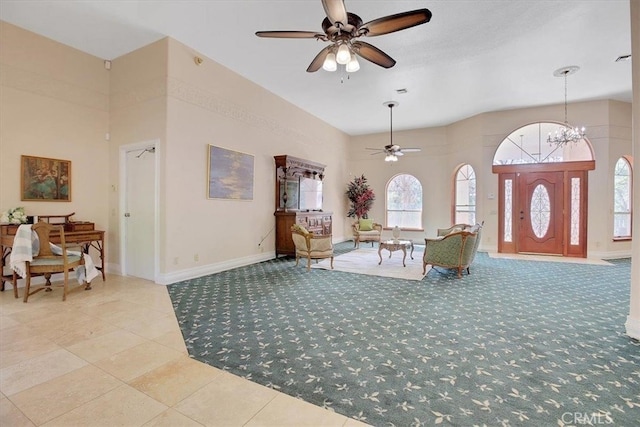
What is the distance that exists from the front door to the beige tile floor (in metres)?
8.13

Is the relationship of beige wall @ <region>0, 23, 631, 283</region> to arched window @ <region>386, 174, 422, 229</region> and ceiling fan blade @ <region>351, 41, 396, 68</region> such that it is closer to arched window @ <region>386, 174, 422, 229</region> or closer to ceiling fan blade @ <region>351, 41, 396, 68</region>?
ceiling fan blade @ <region>351, 41, 396, 68</region>

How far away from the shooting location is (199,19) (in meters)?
4.09

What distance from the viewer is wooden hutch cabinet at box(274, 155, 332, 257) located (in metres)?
6.83

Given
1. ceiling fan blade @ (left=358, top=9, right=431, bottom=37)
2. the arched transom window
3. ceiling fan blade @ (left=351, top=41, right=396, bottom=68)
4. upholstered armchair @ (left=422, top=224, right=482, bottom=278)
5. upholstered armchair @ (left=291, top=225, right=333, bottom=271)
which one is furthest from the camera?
the arched transom window

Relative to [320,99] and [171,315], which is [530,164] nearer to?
[320,99]

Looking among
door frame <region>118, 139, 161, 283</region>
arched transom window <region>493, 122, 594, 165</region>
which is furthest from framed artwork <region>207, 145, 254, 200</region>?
arched transom window <region>493, 122, 594, 165</region>

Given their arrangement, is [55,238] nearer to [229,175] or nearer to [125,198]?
[125,198]

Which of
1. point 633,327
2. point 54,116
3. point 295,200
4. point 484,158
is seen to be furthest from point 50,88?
→ point 484,158

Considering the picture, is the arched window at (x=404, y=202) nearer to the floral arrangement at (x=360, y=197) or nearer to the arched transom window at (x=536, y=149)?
the floral arrangement at (x=360, y=197)

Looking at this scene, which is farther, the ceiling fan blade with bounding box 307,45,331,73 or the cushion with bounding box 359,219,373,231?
the cushion with bounding box 359,219,373,231

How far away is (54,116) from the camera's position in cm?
468

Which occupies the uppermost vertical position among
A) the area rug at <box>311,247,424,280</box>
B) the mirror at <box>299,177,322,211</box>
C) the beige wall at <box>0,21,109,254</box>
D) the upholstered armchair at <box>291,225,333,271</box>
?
the beige wall at <box>0,21,109,254</box>

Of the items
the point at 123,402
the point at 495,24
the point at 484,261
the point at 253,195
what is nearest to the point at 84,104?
the point at 253,195

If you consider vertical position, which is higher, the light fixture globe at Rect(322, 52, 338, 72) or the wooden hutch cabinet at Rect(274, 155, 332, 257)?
the light fixture globe at Rect(322, 52, 338, 72)
